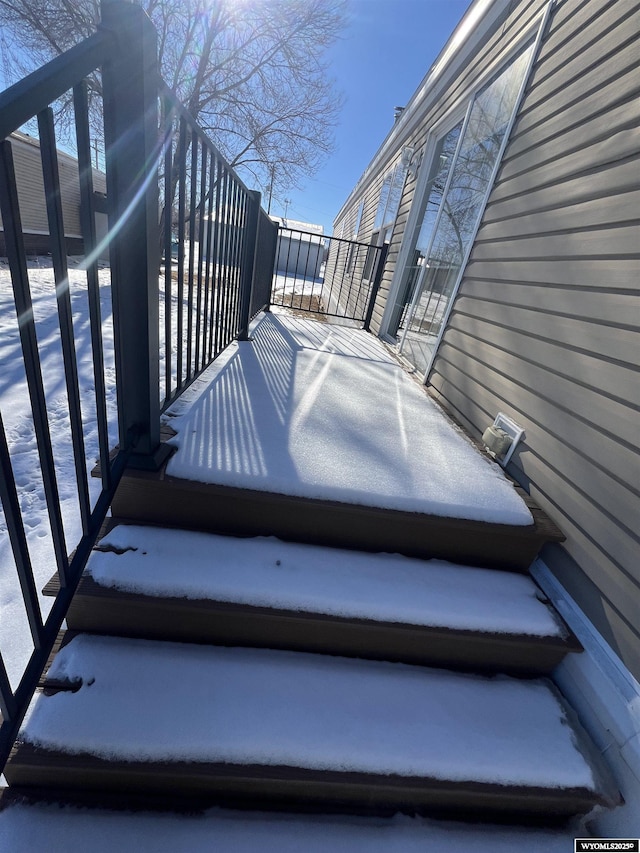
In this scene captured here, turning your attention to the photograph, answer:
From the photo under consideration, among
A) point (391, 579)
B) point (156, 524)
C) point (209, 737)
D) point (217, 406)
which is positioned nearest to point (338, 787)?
point (209, 737)

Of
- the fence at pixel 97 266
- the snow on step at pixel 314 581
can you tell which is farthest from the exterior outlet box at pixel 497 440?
the fence at pixel 97 266

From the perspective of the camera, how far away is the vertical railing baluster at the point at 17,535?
0.73 metres

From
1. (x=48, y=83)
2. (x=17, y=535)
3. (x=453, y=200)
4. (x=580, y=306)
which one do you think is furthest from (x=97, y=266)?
(x=453, y=200)

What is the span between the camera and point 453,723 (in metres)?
1.14

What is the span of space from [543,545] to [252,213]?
291 cm

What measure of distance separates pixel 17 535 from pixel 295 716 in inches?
34.2

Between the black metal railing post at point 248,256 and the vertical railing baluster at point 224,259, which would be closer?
the vertical railing baluster at point 224,259

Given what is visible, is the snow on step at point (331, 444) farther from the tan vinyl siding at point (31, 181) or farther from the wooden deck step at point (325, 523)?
the tan vinyl siding at point (31, 181)

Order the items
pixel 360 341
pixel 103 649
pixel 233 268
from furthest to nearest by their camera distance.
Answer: pixel 360 341
pixel 233 268
pixel 103 649

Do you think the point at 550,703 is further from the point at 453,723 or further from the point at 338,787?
the point at 338,787

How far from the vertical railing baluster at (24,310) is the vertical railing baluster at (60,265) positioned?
57mm

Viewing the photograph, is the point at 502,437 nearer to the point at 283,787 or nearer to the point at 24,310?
the point at 283,787

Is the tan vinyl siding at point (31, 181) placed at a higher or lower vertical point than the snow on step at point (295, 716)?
higher

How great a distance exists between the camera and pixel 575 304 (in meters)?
1.55
